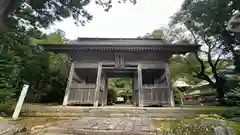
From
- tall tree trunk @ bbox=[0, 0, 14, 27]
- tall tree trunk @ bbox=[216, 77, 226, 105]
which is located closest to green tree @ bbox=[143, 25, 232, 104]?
tall tree trunk @ bbox=[216, 77, 226, 105]

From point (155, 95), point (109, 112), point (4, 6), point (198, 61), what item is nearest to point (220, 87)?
point (198, 61)

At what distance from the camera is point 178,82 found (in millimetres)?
21484

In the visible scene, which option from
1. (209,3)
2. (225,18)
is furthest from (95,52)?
(225,18)

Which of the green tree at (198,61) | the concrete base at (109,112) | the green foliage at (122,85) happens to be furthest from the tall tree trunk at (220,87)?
the green foliage at (122,85)

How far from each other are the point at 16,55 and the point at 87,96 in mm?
4803

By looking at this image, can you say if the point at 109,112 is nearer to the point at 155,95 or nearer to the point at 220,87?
the point at 155,95

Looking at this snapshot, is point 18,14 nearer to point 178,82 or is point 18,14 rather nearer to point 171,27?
point 171,27

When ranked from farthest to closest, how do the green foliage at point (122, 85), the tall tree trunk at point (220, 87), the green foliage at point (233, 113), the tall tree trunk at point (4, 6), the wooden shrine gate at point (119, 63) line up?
1. the green foliage at point (122, 85)
2. the tall tree trunk at point (220, 87)
3. the wooden shrine gate at point (119, 63)
4. the tall tree trunk at point (4, 6)
5. the green foliage at point (233, 113)

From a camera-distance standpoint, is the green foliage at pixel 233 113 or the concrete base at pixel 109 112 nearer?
the green foliage at pixel 233 113

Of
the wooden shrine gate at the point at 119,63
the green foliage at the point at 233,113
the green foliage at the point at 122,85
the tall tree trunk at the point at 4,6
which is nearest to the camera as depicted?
the green foliage at the point at 233,113

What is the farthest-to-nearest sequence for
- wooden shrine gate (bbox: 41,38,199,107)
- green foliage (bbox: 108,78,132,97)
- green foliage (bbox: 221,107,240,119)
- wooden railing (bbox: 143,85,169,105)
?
1. green foliage (bbox: 108,78,132,97)
2. wooden shrine gate (bbox: 41,38,199,107)
3. wooden railing (bbox: 143,85,169,105)
4. green foliage (bbox: 221,107,240,119)

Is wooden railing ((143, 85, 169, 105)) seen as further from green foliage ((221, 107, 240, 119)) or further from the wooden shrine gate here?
green foliage ((221, 107, 240, 119))

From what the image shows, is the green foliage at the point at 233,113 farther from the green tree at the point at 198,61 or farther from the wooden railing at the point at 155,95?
the green tree at the point at 198,61

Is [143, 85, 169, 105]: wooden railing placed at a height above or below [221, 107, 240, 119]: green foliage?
above
